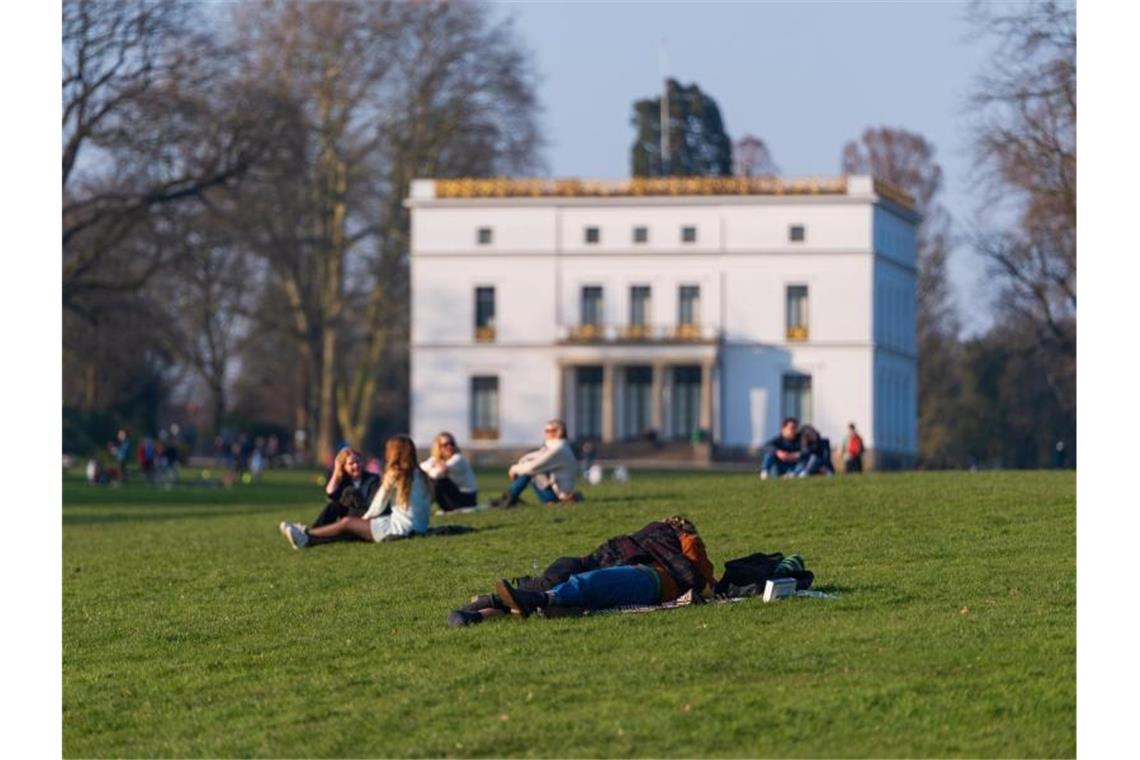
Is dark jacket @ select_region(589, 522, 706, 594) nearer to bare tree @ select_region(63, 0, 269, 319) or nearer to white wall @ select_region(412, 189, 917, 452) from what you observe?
bare tree @ select_region(63, 0, 269, 319)

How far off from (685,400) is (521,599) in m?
78.2

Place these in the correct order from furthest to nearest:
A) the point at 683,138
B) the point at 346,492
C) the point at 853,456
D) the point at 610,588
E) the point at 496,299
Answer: the point at 683,138, the point at 496,299, the point at 853,456, the point at 346,492, the point at 610,588

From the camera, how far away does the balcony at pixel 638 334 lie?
94.4 meters

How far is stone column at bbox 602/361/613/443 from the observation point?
93188 mm

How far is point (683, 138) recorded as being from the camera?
113938 mm

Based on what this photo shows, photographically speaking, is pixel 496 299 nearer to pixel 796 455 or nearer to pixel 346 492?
pixel 796 455

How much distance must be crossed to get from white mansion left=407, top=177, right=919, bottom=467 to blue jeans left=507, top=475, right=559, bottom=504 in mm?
62984

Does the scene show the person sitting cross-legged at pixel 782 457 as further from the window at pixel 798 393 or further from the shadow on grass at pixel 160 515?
the window at pixel 798 393

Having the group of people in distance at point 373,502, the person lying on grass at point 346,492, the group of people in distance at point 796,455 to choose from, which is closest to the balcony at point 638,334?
the group of people in distance at point 796,455

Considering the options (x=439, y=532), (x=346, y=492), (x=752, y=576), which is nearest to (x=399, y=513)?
(x=439, y=532)

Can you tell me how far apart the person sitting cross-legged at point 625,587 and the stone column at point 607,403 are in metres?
75.5

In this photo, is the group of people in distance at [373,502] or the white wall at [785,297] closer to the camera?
the group of people in distance at [373,502]

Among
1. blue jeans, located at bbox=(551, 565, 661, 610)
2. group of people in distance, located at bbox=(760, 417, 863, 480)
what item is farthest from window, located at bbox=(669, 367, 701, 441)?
blue jeans, located at bbox=(551, 565, 661, 610)
